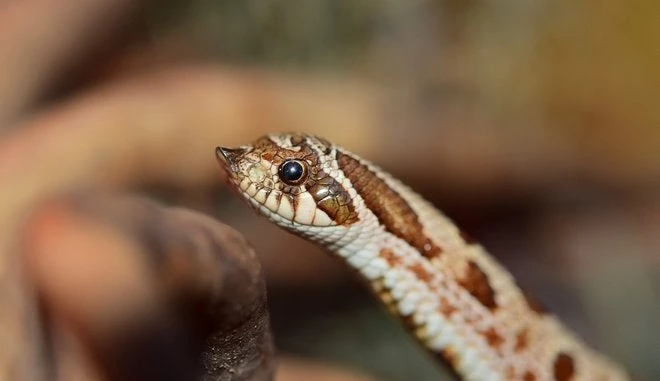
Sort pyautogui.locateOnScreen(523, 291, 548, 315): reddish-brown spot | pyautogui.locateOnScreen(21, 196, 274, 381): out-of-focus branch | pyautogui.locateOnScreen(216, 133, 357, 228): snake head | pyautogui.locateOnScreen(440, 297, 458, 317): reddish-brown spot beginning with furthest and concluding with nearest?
pyautogui.locateOnScreen(523, 291, 548, 315): reddish-brown spot < pyautogui.locateOnScreen(440, 297, 458, 317): reddish-brown spot < pyautogui.locateOnScreen(216, 133, 357, 228): snake head < pyautogui.locateOnScreen(21, 196, 274, 381): out-of-focus branch

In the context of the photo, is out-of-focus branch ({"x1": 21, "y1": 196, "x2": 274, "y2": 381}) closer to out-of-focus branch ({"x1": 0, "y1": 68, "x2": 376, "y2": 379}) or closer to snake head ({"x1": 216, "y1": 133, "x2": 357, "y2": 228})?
out-of-focus branch ({"x1": 0, "y1": 68, "x2": 376, "y2": 379})

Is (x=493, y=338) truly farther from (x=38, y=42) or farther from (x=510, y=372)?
(x=38, y=42)

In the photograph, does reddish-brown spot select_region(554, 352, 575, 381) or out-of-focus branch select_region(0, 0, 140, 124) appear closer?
out-of-focus branch select_region(0, 0, 140, 124)

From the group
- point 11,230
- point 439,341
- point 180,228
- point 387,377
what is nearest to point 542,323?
point 439,341

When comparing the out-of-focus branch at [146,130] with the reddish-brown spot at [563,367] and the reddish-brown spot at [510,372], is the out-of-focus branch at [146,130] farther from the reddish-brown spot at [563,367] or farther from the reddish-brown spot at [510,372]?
the reddish-brown spot at [563,367]

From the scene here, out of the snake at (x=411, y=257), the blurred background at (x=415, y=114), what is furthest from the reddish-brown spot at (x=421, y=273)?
the blurred background at (x=415, y=114)

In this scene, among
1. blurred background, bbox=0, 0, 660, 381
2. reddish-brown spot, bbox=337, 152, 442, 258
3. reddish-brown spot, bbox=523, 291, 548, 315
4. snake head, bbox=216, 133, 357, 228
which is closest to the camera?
snake head, bbox=216, 133, 357, 228

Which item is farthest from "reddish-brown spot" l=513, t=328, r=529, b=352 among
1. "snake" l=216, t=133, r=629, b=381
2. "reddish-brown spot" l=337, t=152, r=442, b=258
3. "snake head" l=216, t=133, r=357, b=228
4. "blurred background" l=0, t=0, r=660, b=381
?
"blurred background" l=0, t=0, r=660, b=381

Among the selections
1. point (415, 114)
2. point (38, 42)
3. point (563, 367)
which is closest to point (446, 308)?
point (563, 367)
